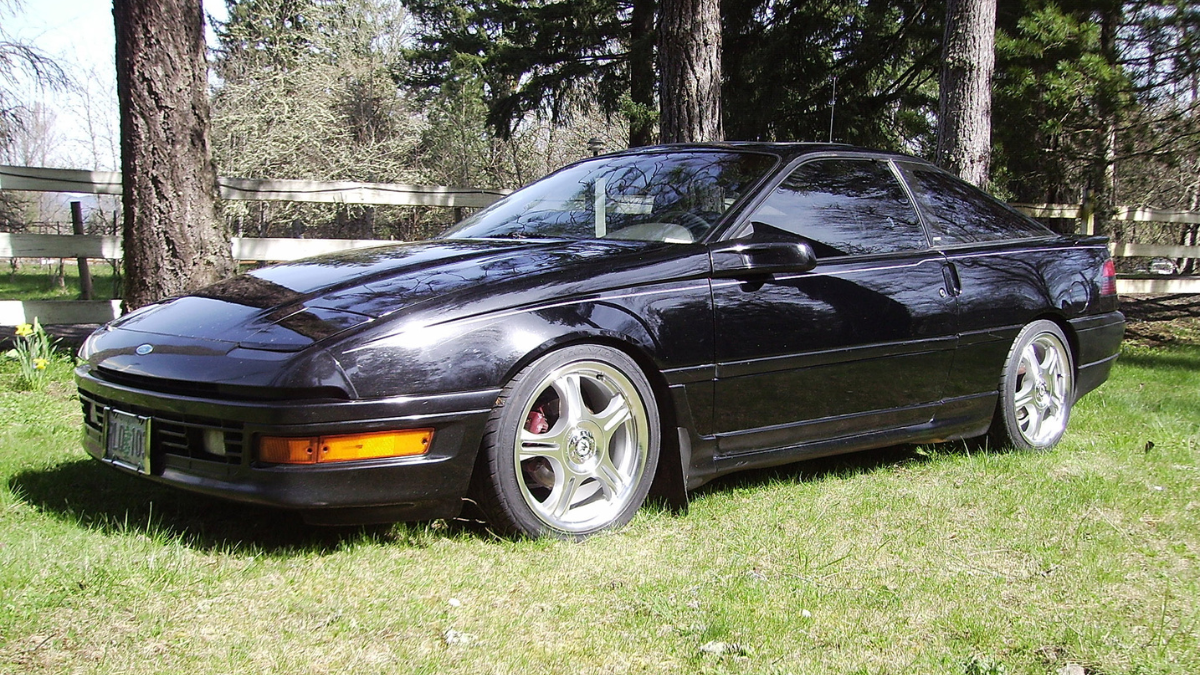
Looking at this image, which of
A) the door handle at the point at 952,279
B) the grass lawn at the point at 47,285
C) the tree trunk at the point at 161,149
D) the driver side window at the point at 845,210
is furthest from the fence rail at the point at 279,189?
the grass lawn at the point at 47,285

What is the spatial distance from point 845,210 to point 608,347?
1485 millimetres

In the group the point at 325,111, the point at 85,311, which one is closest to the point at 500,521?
the point at 85,311

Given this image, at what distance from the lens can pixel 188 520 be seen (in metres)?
3.39

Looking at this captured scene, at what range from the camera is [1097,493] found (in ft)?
14.0

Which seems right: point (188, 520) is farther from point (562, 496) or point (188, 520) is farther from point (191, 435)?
point (562, 496)

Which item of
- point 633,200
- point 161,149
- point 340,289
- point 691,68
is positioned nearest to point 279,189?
point 161,149

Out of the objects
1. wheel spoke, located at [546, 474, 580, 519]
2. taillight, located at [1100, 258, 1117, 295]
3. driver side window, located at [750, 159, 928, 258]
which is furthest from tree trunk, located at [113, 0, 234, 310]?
taillight, located at [1100, 258, 1117, 295]

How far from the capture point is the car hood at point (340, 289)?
310 cm

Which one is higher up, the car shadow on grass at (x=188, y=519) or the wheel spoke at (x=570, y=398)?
the wheel spoke at (x=570, y=398)

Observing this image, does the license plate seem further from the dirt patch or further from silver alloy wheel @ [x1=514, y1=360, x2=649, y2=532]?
the dirt patch

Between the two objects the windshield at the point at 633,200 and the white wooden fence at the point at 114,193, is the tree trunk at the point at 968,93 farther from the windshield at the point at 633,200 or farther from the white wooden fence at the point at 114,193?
the windshield at the point at 633,200

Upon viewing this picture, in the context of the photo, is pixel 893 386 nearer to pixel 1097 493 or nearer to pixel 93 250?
pixel 1097 493

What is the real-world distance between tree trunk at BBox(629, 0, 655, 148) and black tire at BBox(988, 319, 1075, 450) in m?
8.17

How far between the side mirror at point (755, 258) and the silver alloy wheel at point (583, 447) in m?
0.62
